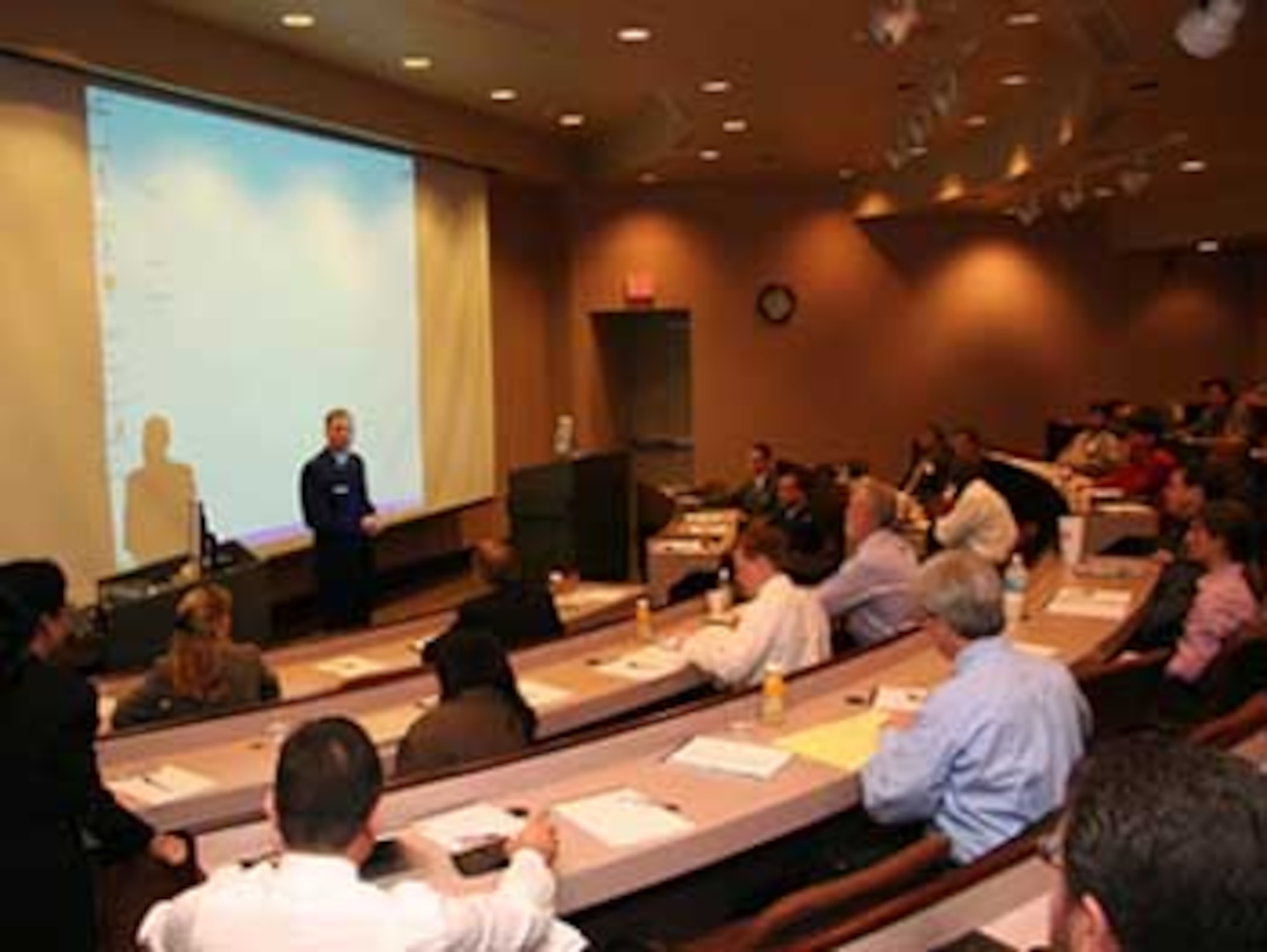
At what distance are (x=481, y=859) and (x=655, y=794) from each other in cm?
66

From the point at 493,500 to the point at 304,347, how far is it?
145 inches

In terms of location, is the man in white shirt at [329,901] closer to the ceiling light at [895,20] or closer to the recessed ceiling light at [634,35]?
the ceiling light at [895,20]

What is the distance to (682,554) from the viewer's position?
9133 mm

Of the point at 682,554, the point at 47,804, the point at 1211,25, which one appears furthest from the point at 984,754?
the point at 682,554

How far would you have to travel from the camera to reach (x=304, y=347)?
9695 mm

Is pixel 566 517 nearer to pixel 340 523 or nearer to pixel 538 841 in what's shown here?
pixel 340 523

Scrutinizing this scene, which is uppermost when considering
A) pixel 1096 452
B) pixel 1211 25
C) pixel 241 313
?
pixel 1211 25

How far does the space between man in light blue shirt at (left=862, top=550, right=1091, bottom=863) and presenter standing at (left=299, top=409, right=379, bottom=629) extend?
236 inches

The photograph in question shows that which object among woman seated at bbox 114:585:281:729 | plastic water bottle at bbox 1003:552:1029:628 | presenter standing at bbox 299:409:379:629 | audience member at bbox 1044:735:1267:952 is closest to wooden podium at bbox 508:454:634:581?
presenter standing at bbox 299:409:379:629

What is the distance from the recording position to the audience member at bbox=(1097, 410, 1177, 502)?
10461mm

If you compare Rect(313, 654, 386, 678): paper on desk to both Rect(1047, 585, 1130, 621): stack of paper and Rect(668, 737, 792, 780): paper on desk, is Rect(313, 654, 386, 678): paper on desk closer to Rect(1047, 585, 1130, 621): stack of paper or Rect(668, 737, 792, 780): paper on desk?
Rect(668, 737, 792, 780): paper on desk

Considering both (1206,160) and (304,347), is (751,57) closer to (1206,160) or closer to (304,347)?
(304,347)

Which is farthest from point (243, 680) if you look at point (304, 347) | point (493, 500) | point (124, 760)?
point (493, 500)

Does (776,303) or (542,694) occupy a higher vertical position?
(776,303)
